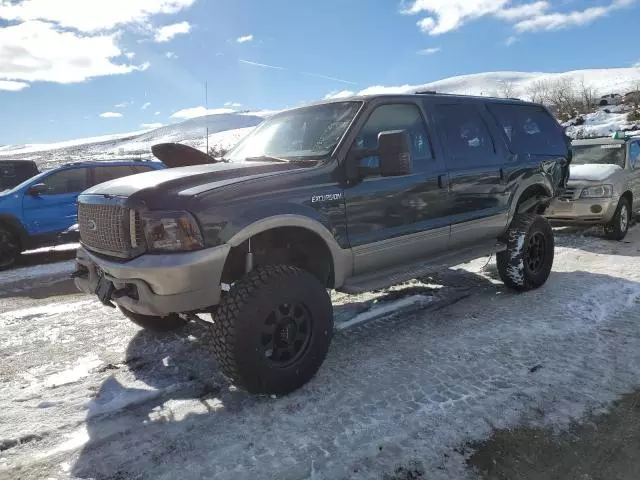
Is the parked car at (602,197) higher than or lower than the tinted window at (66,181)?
lower

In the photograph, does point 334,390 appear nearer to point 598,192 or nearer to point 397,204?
point 397,204

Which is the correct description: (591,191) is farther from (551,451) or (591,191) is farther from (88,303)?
(88,303)

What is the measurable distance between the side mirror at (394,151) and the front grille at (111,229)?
1.66 m

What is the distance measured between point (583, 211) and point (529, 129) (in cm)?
332

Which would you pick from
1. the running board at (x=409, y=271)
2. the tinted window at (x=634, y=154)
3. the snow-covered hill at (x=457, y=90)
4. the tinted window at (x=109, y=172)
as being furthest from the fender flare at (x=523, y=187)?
the snow-covered hill at (x=457, y=90)

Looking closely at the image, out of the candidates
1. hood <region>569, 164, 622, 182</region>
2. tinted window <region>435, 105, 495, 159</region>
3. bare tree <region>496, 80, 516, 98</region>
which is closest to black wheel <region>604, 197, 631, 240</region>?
hood <region>569, 164, 622, 182</region>

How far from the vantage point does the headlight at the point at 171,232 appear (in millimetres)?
2906

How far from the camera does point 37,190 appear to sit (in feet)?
28.6

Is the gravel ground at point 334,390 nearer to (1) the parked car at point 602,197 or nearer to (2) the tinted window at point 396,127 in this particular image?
(2) the tinted window at point 396,127

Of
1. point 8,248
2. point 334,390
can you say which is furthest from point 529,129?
point 8,248

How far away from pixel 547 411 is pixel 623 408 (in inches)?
18.5

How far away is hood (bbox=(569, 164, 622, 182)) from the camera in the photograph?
828cm

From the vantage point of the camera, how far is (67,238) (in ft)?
27.8

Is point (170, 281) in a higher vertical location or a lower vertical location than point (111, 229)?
lower
